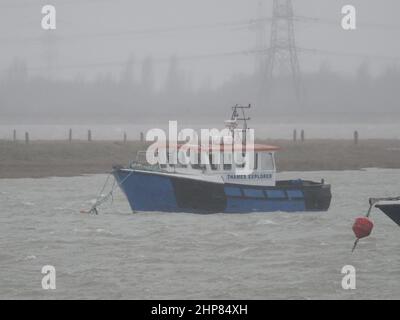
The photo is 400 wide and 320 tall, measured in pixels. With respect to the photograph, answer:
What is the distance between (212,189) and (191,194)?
0.74 m

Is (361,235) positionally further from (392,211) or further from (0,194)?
(0,194)

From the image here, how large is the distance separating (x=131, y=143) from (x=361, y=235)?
1479 inches

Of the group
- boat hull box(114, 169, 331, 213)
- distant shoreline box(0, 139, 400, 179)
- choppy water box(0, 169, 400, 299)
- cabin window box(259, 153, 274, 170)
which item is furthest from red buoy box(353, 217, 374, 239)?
distant shoreline box(0, 139, 400, 179)

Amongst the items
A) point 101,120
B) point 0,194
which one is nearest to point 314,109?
point 101,120

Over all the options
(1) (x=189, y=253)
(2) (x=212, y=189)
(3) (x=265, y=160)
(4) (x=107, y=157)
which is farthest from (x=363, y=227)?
(4) (x=107, y=157)

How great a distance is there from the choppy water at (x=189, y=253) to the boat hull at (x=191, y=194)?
0.41 m

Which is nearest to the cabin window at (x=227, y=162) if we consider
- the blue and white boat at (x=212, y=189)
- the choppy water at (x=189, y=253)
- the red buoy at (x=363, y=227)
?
the blue and white boat at (x=212, y=189)

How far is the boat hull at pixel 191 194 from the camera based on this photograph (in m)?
37.0

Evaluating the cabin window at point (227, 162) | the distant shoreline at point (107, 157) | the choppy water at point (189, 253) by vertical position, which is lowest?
the choppy water at point (189, 253)

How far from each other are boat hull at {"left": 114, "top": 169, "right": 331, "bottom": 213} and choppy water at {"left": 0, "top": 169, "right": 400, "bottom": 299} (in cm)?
41

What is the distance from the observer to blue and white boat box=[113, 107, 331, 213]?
37062mm

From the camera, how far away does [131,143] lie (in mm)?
65375

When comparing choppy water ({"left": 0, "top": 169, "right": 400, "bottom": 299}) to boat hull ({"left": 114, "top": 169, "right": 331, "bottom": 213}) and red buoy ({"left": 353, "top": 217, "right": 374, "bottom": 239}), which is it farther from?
red buoy ({"left": 353, "top": 217, "right": 374, "bottom": 239})

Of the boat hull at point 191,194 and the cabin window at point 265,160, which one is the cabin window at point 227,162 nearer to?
the boat hull at point 191,194
